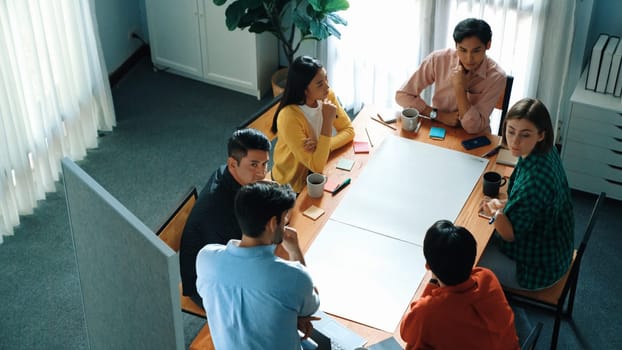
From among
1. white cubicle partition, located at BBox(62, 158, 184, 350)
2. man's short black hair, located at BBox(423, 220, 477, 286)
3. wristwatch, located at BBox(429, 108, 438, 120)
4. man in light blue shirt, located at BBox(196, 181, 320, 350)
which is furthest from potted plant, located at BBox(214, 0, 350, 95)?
white cubicle partition, located at BBox(62, 158, 184, 350)

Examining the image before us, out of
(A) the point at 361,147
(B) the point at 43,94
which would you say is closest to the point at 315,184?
(A) the point at 361,147

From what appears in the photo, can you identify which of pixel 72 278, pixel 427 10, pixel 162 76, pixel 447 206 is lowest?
pixel 72 278

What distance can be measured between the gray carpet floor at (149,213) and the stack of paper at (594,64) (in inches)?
25.5

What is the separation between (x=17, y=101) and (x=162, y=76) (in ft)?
5.51

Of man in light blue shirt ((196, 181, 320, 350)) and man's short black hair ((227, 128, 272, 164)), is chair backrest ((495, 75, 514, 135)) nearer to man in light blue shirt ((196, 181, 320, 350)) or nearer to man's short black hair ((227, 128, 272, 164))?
man's short black hair ((227, 128, 272, 164))

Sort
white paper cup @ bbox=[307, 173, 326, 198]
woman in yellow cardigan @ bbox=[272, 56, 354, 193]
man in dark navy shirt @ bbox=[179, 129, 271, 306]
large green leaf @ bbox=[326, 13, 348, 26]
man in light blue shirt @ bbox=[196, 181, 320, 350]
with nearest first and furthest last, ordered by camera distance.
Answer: man in light blue shirt @ bbox=[196, 181, 320, 350] < man in dark navy shirt @ bbox=[179, 129, 271, 306] < white paper cup @ bbox=[307, 173, 326, 198] < woman in yellow cardigan @ bbox=[272, 56, 354, 193] < large green leaf @ bbox=[326, 13, 348, 26]

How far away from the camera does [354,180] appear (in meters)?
3.19

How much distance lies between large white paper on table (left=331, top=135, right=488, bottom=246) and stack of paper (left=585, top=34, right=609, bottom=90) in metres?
1.25

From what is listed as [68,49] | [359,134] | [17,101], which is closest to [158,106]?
[68,49]

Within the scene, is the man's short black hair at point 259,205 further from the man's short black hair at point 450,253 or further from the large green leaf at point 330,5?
the large green leaf at point 330,5

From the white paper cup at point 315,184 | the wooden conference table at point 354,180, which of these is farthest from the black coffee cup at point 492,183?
the white paper cup at point 315,184

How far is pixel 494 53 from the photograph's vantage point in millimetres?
4512

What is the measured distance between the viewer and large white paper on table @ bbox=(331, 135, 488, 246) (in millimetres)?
2955

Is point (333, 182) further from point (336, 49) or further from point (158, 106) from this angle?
point (158, 106)
